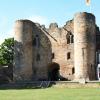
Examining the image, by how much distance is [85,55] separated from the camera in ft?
147

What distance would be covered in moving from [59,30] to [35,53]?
4327mm

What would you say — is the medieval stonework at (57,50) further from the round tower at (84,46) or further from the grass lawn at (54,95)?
the grass lawn at (54,95)

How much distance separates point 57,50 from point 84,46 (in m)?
5.47

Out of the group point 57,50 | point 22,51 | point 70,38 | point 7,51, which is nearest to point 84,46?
point 70,38

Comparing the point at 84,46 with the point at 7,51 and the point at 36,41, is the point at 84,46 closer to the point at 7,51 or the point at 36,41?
the point at 36,41

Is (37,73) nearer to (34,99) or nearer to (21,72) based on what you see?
(21,72)

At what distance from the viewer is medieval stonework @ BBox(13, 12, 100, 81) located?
4500cm

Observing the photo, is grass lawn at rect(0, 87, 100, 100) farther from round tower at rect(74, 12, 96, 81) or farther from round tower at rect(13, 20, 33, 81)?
round tower at rect(13, 20, 33, 81)

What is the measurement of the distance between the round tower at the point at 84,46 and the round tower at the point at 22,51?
662 cm

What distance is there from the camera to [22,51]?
48.7 meters

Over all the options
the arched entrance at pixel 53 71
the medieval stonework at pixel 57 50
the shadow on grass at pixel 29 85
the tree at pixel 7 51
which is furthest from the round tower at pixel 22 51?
the tree at pixel 7 51

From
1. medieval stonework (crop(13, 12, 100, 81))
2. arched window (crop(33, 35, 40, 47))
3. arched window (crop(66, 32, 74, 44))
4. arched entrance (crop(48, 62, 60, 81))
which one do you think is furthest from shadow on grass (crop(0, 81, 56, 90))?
arched window (crop(33, 35, 40, 47))

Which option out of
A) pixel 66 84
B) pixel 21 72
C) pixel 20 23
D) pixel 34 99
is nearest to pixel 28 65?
pixel 21 72

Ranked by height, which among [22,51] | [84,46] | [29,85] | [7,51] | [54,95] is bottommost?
[54,95]
